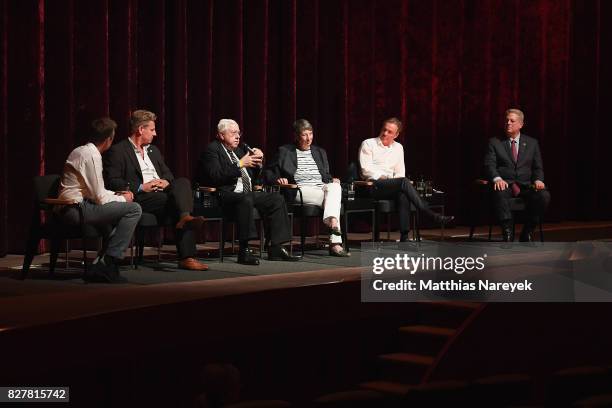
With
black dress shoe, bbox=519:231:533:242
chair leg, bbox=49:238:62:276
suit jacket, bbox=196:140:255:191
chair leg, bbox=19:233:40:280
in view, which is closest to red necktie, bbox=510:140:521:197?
black dress shoe, bbox=519:231:533:242

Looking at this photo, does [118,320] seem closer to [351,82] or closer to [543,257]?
[543,257]

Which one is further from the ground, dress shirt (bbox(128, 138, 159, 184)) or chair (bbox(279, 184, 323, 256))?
dress shirt (bbox(128, 138, 159, 184))

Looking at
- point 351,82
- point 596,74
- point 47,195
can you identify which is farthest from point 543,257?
point 596,74

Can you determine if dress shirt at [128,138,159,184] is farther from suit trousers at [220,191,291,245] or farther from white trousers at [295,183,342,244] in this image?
white trousers at [295,183,342,244]

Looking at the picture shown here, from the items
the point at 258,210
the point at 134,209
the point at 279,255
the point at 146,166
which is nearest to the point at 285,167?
the point at 258,210

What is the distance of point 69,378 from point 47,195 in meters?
2.61

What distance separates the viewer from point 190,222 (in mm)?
5324

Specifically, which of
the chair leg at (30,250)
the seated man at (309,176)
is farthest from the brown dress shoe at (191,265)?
the seated man at (309,176)

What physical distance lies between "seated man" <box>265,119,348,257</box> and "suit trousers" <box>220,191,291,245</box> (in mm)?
256

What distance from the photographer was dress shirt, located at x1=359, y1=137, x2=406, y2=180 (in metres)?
6.62

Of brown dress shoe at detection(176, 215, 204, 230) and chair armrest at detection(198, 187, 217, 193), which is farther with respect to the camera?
chair armrest at detection(198, 187, 217, 193)

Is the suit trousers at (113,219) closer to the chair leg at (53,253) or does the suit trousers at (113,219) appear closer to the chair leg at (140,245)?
the chair leg at (53,253)

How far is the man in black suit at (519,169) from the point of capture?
6.85 metres

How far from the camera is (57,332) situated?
2494 millimetres
